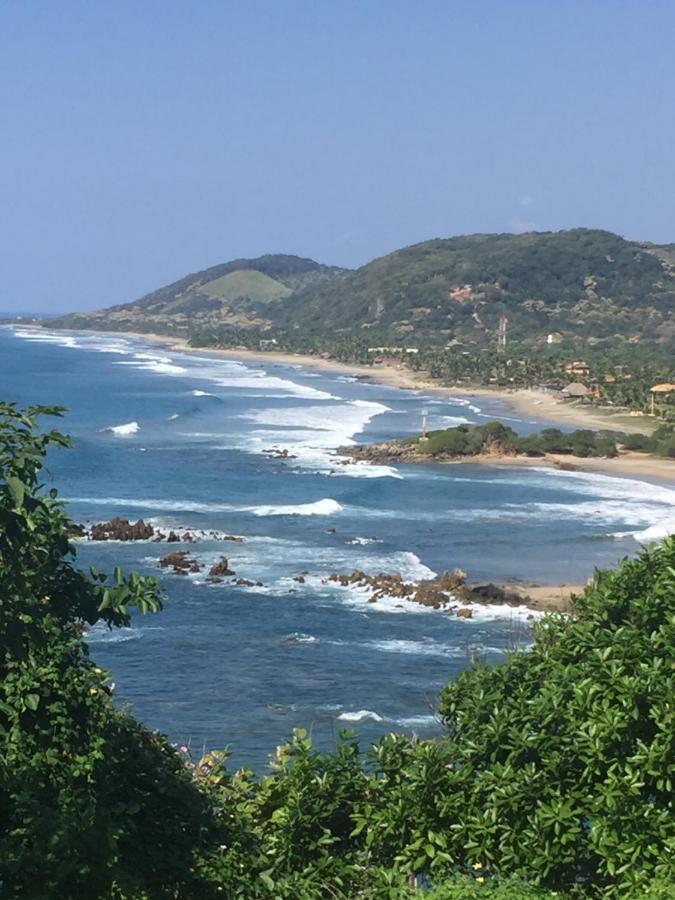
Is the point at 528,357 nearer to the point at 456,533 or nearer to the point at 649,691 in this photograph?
the point at 456,533

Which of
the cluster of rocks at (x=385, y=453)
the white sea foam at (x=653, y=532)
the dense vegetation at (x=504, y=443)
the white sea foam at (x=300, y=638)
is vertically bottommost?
the white sea foam at (x=300, y=638)

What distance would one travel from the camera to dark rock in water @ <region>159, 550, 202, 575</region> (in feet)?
109

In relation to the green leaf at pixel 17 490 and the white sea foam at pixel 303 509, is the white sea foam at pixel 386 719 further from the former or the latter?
the white sea foam at pixel 303 509

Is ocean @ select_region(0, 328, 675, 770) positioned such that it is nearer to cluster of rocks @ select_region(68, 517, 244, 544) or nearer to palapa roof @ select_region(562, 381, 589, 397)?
cluster of rocks @ select_region(68, 517, 244, 544)

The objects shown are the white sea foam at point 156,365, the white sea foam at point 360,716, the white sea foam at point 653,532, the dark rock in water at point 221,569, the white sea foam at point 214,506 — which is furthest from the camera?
the white sea foam at point 156,365

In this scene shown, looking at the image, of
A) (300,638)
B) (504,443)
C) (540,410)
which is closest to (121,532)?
(300,638)

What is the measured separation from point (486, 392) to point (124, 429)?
118 feet

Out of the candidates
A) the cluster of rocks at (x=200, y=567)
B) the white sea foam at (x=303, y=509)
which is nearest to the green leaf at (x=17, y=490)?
the cluster of rocks at (x=200, y=567)

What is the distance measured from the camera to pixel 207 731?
2103cm

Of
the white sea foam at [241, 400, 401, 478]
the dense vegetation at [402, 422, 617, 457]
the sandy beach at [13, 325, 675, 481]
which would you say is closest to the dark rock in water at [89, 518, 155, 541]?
the white sea foam at [241, 400, 401, 478]

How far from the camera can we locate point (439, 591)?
1210 inches

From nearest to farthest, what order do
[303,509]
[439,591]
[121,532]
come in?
1. [439,591]
2. [121,532]
3. [303,509]

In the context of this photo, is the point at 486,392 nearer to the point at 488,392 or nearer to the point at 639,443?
the point at 488,392

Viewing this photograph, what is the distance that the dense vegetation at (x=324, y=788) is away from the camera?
6891mm
